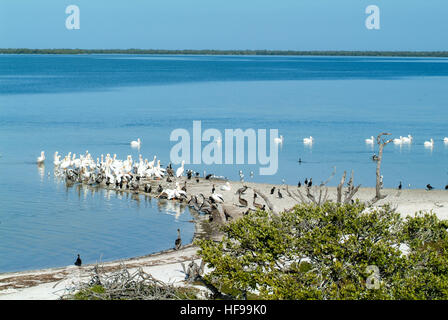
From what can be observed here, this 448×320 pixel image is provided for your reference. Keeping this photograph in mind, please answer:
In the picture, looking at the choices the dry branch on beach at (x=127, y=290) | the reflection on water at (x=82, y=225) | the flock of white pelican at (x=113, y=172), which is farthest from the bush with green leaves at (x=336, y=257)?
the flock of white pelican at (x=113, y=172)

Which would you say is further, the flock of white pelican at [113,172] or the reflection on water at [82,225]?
the flock of white pelican at [113,172]

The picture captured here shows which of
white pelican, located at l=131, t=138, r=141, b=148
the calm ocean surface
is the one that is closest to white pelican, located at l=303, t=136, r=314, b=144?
the calm ocean surface

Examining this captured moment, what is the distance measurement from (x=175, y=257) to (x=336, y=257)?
34.9ft

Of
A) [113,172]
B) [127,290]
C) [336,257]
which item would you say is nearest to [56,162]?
[113,172]

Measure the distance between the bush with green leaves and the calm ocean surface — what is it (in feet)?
35.0

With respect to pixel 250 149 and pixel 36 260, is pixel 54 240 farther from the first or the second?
pixel 250 149

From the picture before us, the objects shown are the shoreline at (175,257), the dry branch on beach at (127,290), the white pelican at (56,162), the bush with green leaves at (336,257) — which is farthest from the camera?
the white pelican at (56,162)

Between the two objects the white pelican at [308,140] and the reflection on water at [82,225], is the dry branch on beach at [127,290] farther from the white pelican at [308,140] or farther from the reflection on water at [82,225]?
the white pelican at [308,140]

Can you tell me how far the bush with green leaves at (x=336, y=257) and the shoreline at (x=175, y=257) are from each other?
464 centimetres

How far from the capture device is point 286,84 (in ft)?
398

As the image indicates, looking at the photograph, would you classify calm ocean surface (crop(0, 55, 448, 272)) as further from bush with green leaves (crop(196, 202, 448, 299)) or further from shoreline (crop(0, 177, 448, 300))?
bush with green leaves (crop(196, 202, 448, 299))

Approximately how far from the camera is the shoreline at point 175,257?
1956 centimetres
